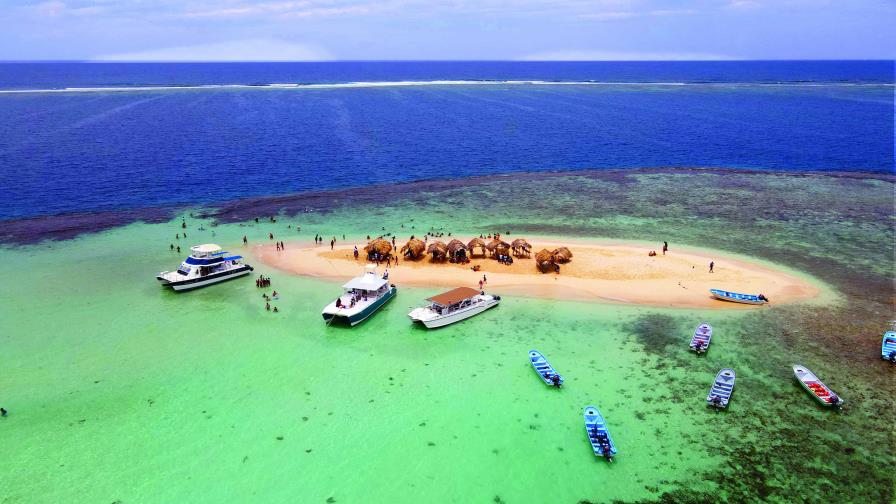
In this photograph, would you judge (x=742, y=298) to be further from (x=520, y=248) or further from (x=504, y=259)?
(x=504, y=259)

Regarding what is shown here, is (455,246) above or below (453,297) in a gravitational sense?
below

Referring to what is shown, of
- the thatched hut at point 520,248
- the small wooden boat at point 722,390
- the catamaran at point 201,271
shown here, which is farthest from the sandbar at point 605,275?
the small wooden boat at point 722,390

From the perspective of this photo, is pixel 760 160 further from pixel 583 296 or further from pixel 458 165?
pixel 583 296

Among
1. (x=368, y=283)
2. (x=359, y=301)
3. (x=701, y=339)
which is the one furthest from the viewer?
(x=368, y=283)

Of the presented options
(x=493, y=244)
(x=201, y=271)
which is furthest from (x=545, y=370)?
(x=201, y=271)

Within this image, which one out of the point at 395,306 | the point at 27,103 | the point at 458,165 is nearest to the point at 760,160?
the point at 458,165

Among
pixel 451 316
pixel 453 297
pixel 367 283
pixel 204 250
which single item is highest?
pixel 204 250
